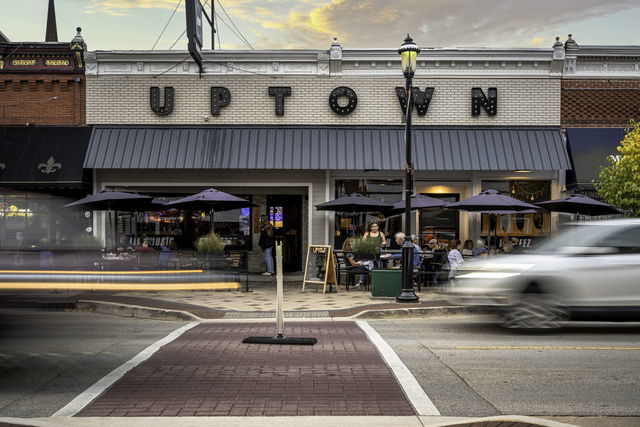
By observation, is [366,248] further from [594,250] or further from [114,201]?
[594,250]

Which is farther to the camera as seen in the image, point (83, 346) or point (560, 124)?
point (560, 124)

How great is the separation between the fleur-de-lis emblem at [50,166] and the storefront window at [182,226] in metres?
2.57

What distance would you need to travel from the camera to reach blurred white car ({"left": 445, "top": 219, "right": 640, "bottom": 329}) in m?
10.2

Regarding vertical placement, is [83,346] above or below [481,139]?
below

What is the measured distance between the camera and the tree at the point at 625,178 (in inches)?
730

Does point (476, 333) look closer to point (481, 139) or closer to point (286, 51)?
point (481, 139)

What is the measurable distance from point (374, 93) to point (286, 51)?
3.00 m

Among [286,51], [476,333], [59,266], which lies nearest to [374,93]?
[286,51]

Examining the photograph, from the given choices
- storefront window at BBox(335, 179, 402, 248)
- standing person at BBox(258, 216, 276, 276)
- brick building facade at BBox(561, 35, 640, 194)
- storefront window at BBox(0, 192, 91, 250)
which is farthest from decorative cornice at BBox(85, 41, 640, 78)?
standing person at BBox(258, 216, 276, 276)

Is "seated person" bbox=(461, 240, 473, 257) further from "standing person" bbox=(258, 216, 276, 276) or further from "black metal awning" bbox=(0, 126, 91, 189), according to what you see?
"black metal awning" bbox=(0, 126, 91, 189)

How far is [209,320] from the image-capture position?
1266cm

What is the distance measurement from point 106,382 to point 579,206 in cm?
1496

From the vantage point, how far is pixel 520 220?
2180 cm

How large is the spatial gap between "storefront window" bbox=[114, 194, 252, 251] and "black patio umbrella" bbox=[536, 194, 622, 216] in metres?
9.35
